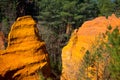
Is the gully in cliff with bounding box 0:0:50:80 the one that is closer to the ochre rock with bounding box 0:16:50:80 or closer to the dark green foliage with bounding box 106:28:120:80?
the ochre rock with bounding box 0:16:50:80

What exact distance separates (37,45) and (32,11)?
3033cm

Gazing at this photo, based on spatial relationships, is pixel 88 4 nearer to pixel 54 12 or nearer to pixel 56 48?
pixel 54 12

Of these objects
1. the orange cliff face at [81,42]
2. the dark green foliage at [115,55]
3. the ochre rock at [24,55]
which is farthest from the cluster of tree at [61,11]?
the dark green foliage at [115,55]

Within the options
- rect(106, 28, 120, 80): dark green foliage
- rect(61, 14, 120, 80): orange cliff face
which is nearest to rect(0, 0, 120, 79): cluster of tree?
rect(61, 14, 120, 80): orange cliff face

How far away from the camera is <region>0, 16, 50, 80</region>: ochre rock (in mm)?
24984

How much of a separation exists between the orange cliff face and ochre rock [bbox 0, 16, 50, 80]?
4.90ft

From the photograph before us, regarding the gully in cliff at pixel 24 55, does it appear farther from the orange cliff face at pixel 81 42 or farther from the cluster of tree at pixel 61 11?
the cluster of tree at pixel 61 11

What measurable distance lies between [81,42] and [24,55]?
188 inches

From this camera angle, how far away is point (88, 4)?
59.7 meters

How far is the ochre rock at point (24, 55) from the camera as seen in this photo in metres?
25.0

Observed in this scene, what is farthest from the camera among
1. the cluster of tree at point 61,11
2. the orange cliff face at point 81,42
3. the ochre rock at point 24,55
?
the cluster of tree at point 61,11

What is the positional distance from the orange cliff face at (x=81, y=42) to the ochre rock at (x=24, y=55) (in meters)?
1.49

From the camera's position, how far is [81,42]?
28875 millimetres

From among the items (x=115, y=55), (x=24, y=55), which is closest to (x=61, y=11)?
(x=24, y=55)
